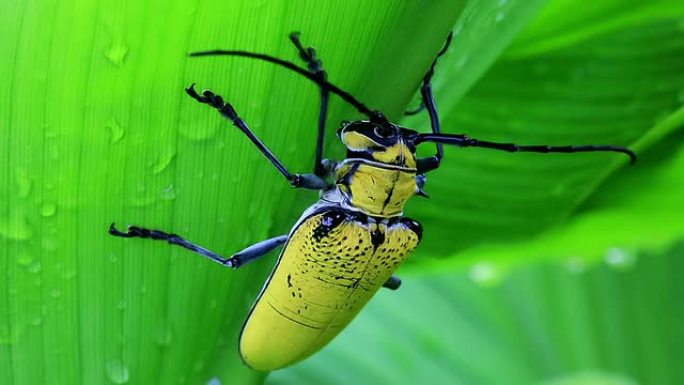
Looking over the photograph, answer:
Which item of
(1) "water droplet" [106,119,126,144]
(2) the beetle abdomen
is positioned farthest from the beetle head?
(1) "water droplet" [106,119,126,144]

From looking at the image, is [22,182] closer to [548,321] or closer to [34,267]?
[34,267]

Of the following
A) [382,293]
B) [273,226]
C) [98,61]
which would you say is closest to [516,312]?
[382,293]

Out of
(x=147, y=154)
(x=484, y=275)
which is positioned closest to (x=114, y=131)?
(x=147, y=154)

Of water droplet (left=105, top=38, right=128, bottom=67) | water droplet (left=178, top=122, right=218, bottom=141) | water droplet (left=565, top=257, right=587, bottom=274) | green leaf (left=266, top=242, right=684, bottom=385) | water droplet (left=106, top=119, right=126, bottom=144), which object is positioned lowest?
green leaf (left=266, top=242, right=684, bottom=385)

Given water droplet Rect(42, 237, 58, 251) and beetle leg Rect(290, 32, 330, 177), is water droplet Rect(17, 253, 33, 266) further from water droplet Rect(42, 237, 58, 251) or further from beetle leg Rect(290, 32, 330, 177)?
beetle leg Rect(290, 32, 330, 177)

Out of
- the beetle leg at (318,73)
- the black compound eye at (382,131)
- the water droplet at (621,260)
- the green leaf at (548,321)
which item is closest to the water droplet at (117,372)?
the beetle leg at (318,73)
